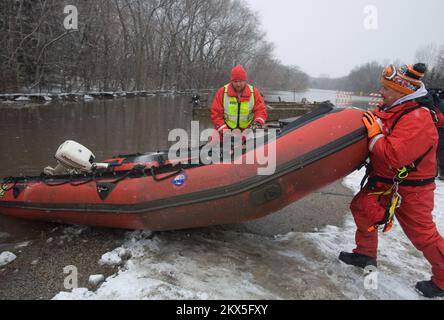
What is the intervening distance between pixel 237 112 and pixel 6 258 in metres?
2.75

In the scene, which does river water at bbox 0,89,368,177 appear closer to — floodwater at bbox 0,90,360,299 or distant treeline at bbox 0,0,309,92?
floodwater at bbox 0,90,360,299

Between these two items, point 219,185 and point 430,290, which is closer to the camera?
point 430,290

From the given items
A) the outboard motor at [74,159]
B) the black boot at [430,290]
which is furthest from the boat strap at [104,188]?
the black boot at [430,290]

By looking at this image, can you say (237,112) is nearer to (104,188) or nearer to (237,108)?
(237,108)

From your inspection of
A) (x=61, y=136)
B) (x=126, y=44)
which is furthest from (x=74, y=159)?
(x=126, y=44)

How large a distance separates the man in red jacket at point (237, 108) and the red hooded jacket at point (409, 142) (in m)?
1.73

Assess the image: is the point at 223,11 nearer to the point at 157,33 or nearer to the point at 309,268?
the point at 157,33

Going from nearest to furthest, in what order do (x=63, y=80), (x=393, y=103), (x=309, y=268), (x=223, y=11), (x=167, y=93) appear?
(x=393, y=103) → (x=309, y=268) → (x=63, y=80) → (x=167, y=93) → (x=223, y=11)

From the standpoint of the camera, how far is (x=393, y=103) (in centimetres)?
249

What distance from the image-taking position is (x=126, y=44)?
1111 inches

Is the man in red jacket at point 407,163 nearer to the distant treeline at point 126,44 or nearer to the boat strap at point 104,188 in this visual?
the boat strap at point 104,188

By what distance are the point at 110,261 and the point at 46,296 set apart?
0.51 m
